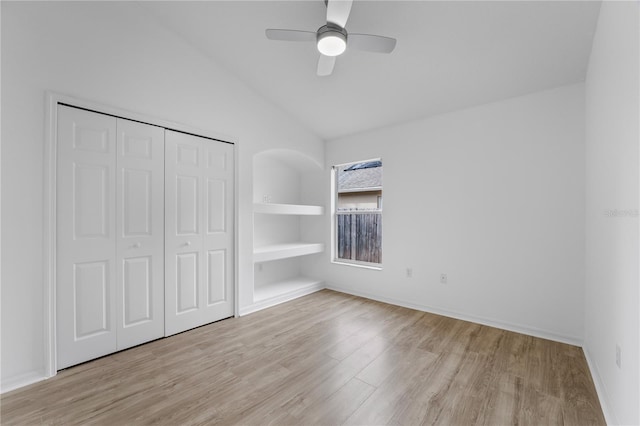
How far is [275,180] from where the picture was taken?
4785mm

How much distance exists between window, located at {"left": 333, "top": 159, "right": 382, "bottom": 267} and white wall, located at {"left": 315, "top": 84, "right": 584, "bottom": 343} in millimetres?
302

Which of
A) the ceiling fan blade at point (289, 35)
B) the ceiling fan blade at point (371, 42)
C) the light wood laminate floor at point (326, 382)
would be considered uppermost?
the ceiling fan blade at point (289, 35)

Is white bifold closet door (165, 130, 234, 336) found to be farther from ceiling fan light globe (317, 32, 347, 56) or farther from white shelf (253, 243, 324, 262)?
ceiling fan light globe (317, 32, 347, 56)

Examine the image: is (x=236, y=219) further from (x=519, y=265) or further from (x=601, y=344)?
(x=601, y=344)

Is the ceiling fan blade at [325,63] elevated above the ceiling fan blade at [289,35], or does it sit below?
below

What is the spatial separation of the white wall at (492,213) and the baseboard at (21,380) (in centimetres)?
357

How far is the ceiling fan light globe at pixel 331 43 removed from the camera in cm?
→ 202

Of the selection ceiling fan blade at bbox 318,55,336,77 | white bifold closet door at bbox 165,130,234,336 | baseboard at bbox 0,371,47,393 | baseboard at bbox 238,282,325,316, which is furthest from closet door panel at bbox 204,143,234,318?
ceiling fan blade at bbox 318,55,336,77

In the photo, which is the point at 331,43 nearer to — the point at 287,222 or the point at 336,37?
the point at 336,37

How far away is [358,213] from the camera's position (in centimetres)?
454

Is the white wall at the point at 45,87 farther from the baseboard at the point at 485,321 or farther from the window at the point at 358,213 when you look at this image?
the baseboard at the point at 485,321

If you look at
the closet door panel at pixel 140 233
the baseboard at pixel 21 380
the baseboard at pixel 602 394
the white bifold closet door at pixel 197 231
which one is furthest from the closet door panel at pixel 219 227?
the baseboard at pixel 602 394

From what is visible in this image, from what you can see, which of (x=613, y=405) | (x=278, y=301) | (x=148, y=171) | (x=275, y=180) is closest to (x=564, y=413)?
(x=613, y=405)

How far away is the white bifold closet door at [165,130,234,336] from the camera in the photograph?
9.64ft
